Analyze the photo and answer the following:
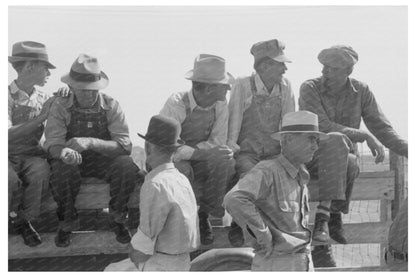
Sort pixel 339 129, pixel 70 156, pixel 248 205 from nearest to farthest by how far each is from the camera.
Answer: pixel 248 205 < pixel 70 156 < pixel 339 129

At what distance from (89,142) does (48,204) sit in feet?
1.97

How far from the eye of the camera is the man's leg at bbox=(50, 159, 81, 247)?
5.15m

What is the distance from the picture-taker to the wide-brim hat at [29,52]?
18.5ft

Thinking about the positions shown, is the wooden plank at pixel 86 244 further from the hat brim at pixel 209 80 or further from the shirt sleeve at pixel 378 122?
the hat brim at pixel 209 80

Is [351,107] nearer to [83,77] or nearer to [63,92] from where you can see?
[83,77]

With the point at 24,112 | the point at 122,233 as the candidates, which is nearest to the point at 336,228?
the point at 122,233

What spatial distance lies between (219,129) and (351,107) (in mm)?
1285

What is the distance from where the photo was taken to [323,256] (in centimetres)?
561

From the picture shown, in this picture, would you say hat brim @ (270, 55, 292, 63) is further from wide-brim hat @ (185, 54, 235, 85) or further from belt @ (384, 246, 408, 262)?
belt @ (384, 246, 408, 262)

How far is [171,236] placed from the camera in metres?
4.38

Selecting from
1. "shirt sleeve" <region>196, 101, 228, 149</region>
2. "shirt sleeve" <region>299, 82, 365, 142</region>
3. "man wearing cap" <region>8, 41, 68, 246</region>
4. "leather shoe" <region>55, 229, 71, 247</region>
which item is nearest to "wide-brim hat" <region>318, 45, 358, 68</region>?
"shirt sleeve" <region>299, 82, 365, 142</region>

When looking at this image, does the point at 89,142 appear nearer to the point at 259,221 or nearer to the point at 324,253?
the point at 259,221

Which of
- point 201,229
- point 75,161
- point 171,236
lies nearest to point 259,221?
point 171,236

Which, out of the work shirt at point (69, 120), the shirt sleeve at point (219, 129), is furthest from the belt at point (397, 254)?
the work shirt at point (69, 120)
